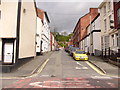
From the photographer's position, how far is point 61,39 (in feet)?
417

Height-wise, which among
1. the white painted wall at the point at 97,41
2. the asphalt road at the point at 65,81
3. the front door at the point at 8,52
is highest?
the white painted wall at the point at 97,41

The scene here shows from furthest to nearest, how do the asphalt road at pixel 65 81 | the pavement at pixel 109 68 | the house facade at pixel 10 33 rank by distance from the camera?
the house facade at pixel 10 33, the pavement at pixel 109 68, the asphalt road at pixel 65 81

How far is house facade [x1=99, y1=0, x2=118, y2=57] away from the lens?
19823mm

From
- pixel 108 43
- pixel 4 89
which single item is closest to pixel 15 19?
pixel 4 89

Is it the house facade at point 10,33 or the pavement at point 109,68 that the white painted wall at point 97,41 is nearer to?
the pavement at point 109,68

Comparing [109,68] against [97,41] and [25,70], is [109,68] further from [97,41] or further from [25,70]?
[97,41]

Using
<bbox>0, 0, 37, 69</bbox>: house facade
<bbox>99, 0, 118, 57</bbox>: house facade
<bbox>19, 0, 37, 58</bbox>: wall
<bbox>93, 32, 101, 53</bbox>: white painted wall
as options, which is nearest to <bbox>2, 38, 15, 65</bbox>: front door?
<bbox>0, 0, 37, 69</bbox>: house facade

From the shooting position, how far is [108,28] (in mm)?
22234

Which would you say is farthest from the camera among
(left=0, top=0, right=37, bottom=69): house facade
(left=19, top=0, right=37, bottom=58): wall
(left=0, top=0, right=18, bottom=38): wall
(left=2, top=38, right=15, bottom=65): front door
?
(left=19, top=0, right=37, bottom=58): wall

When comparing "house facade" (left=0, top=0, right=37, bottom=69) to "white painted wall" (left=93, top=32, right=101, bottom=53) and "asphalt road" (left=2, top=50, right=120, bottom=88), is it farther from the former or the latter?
"white painted wall" (left=93, top=32, right=101, bottom=53)

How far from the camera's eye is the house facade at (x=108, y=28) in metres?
19.8

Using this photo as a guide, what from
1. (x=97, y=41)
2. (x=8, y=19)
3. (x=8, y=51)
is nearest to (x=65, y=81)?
(x=8, y=51)

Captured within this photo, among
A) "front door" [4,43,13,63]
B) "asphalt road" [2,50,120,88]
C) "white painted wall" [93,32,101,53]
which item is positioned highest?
"white painted wall" [93,32,101,53]

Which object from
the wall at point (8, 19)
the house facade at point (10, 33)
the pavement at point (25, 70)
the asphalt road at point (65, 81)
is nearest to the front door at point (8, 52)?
the house facade at point (10, 33)
